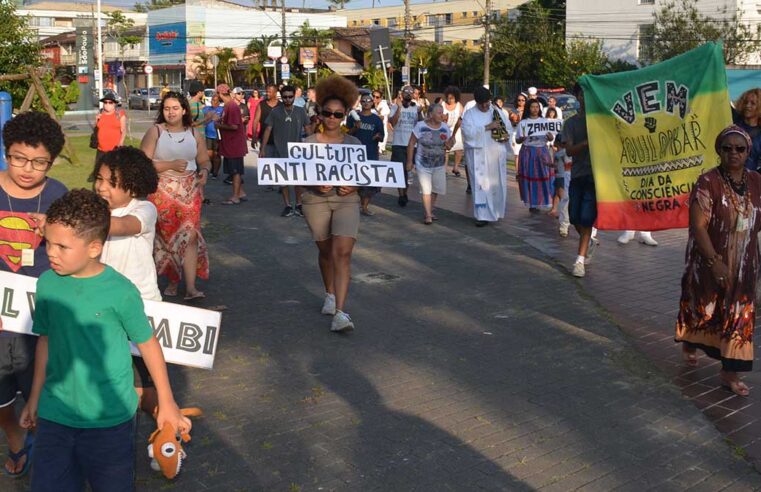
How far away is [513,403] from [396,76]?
7122cm

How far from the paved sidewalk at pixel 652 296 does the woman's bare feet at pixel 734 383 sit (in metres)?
0.03

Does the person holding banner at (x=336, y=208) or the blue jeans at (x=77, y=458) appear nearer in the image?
the blue jeans at (x=77, y=458)

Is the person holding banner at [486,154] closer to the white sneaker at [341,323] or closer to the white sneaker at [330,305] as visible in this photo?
the white sneaker at [330,305]

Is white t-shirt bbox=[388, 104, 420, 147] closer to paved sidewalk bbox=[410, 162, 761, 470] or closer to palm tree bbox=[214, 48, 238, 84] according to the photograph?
paved sidewalk bbox=[410, 162, 761, 470]

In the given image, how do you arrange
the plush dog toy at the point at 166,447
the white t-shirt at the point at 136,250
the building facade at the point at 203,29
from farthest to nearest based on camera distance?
1. the building facade at the point at 203,29
2. the white t-shirt at the point at 136,250
3. the plush dog toy at the point at 166,447

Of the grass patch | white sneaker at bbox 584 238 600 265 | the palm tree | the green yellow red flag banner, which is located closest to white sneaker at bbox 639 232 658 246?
white sneaker at bbox 584 238 600 265

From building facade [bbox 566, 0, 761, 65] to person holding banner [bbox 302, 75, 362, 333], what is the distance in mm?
48490

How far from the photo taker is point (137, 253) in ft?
14.8

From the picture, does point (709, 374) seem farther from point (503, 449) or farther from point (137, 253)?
point (137, 253)

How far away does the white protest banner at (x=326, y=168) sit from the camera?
7141 mm

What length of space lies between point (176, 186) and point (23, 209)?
3.18 meters

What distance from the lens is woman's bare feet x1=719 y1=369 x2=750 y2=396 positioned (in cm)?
579

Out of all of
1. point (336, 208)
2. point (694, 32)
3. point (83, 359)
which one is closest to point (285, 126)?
point (336, 208)

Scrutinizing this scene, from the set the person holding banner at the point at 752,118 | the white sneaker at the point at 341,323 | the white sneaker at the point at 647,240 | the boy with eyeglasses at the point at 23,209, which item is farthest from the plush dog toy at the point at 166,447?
the white sneaker at the point at 647,240
